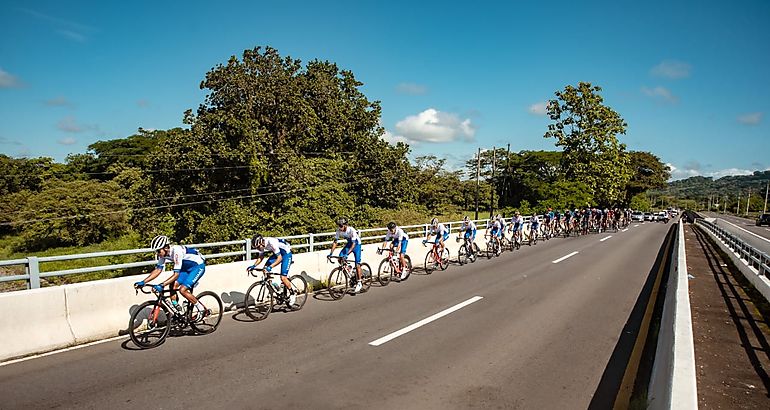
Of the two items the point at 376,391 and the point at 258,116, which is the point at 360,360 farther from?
the point at 258,116

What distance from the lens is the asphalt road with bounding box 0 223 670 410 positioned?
5.32 metres

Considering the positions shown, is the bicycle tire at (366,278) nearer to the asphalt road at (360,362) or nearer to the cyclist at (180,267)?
the asphalt road at (360,362)

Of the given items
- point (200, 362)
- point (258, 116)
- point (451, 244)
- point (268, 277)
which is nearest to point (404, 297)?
point (268, 277)

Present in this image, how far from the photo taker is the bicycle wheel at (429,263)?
1537 centimetres

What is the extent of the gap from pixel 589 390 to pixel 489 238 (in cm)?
1435

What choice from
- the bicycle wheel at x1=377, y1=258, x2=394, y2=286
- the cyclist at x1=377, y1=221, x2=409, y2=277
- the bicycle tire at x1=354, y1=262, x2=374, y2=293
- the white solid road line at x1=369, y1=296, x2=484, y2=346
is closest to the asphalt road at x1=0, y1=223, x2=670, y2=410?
the white solid road line at x1=369, y1=296, x2=484, y2=346

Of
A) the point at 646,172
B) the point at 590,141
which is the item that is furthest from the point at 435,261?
the point at 646,172

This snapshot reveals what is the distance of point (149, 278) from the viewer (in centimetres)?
741

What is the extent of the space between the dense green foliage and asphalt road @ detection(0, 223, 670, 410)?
18362 millimetres

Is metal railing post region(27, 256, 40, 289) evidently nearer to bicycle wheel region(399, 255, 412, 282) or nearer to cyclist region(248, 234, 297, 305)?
cyclist region(248, 234, 297, 305)

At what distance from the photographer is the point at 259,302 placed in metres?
9.24

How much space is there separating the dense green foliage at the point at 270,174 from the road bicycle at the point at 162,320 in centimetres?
1841

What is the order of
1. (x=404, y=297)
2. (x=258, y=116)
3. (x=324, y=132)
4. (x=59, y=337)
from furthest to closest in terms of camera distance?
(x=324, y=132) → (x=258, y=116) → (x=404, y=297) → (x=59, y=337)

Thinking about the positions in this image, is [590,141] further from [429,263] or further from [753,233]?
[429,263]
